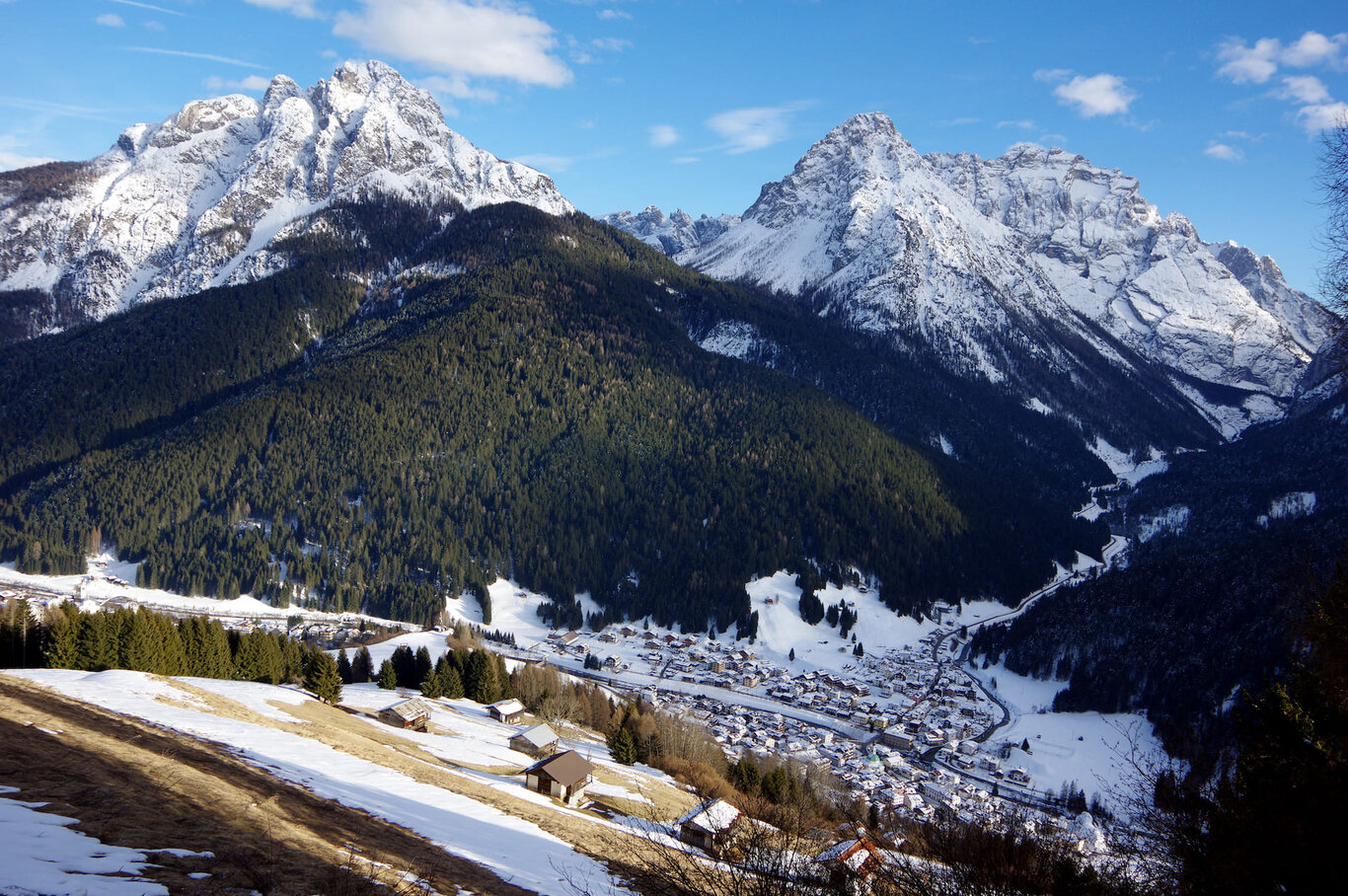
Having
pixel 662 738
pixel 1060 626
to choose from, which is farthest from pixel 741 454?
pixel 662 738

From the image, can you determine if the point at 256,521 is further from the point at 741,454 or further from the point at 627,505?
the point at 741,454

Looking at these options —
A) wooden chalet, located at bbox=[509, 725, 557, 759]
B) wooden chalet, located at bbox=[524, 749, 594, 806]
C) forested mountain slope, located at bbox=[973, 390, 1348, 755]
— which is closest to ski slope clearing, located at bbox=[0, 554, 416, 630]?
wooden chalet, located at bbox=[509, 725, 557, 759]

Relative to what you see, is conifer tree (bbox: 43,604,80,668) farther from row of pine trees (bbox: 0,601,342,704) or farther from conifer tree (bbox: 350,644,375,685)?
conifer tree (bbox: 350,644,375,685)

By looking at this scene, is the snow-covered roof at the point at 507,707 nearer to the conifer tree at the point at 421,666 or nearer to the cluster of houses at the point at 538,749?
the cluster of houses at the point at 538,749

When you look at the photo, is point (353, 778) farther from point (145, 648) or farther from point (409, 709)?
point (145, 648)

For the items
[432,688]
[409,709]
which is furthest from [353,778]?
[432,688]

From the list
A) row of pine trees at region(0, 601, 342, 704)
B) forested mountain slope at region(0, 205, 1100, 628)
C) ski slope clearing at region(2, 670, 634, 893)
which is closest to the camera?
ski slope clearing at region(2, 670, 634, 893)
